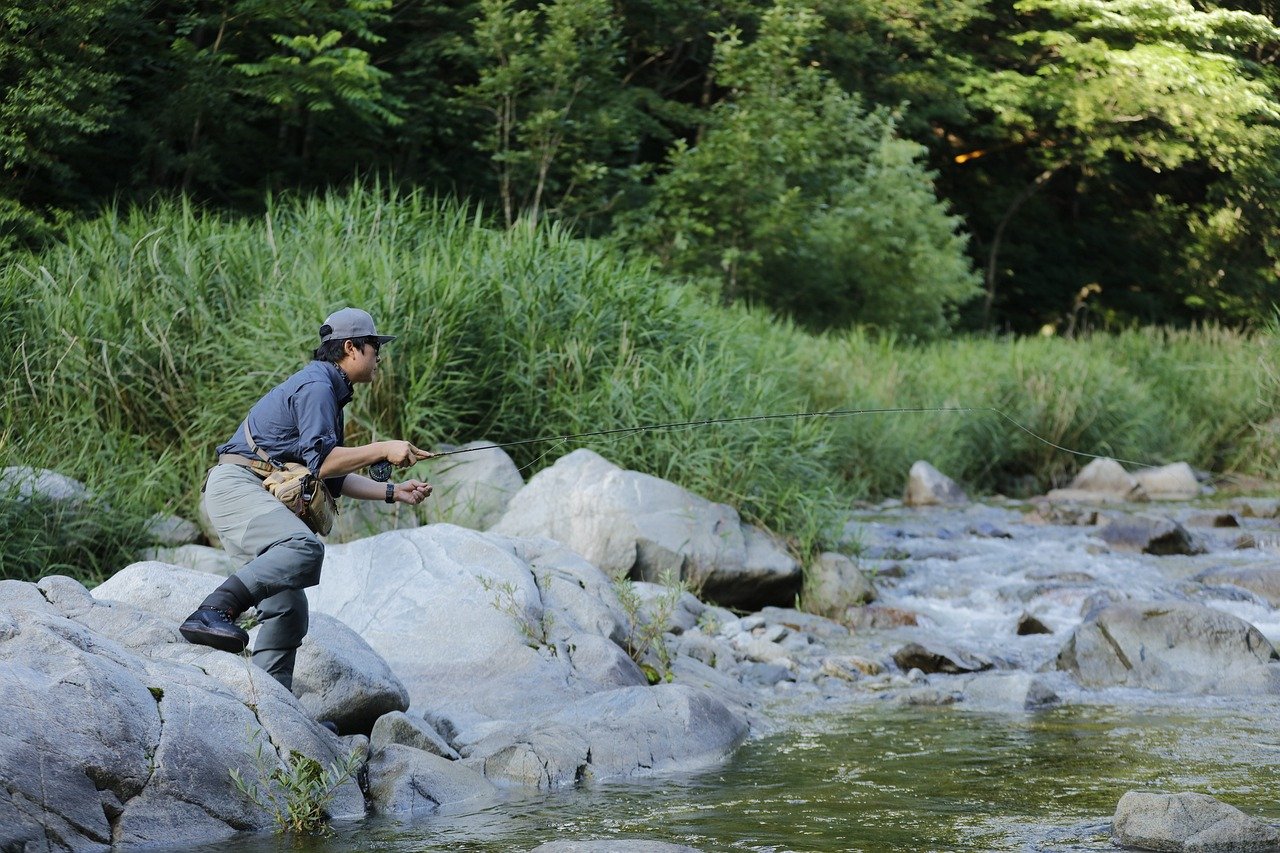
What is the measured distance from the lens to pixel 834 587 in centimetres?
852

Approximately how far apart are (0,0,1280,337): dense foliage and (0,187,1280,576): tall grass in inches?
66.3

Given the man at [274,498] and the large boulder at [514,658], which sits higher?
the man at [274,498]

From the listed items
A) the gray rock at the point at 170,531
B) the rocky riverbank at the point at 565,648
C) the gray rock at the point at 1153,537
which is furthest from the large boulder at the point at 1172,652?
the gray rock at the point at 170,531

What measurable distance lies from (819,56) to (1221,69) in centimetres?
650

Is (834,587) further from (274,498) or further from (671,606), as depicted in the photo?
(274,498)

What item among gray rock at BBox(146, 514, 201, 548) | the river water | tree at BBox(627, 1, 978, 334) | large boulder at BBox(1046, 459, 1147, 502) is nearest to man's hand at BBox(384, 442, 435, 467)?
the river water

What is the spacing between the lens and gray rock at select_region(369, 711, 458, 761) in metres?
4.76

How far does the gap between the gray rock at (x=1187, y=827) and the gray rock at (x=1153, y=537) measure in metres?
6.46

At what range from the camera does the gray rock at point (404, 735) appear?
4762 millimetres

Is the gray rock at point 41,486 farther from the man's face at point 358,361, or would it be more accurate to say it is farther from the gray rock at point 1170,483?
the gray rock at point 1170,483

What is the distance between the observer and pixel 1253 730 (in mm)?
5629

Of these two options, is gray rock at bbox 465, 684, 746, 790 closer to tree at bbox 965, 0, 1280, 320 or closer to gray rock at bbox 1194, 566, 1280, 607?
gray rock at bbox 1194, 566, 1280, 607

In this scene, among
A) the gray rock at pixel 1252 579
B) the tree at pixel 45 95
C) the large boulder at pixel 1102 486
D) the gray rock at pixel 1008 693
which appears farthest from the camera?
the large boulder at pixel 1102 486

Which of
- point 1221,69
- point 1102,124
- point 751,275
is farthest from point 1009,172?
point 751,275
